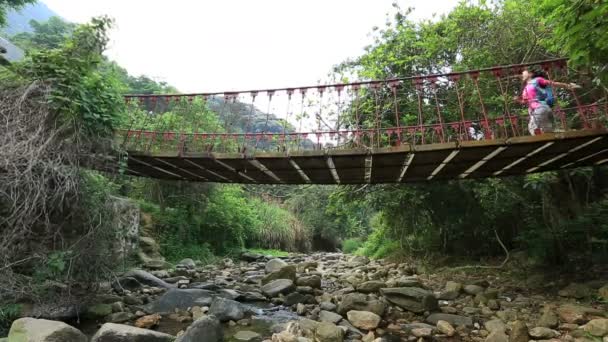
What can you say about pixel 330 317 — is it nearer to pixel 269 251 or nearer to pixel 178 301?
pixel 178 301

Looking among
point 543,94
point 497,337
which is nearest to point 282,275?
point 497,337

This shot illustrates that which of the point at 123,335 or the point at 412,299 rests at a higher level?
the point at 412,299

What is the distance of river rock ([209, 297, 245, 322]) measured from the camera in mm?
5488

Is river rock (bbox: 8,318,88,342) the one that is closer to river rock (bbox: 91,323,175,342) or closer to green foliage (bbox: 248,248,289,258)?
river rock (bbox: 91,323,175,342)

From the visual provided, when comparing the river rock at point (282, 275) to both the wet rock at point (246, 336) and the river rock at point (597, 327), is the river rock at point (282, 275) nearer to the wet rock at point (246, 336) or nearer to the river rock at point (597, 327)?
the wet rock at point (246, 336)

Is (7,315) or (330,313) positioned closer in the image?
(7,315)

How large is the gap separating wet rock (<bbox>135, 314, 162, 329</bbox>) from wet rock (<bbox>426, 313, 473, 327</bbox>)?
3899mm

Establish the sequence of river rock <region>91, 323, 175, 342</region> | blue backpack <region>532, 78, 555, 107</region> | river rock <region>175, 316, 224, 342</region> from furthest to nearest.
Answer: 1. blue backpack <region>532, 78, 555, 107</region>
2. river rock <region>175, 316, 224, 342</region>
3. river rock <region>91, 323, 175, 342</region>

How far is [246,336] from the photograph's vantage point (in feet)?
15.9

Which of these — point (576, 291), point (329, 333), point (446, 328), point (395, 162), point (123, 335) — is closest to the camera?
point (123, 335)

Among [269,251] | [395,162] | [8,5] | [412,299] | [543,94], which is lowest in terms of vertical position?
[412,299]

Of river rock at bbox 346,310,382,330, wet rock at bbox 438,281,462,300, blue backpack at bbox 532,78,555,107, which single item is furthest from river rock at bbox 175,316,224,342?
blue backpack at bbox 532,78,555,107

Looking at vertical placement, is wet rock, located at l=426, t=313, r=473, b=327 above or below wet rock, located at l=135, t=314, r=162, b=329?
above

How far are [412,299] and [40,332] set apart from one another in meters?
4.94
